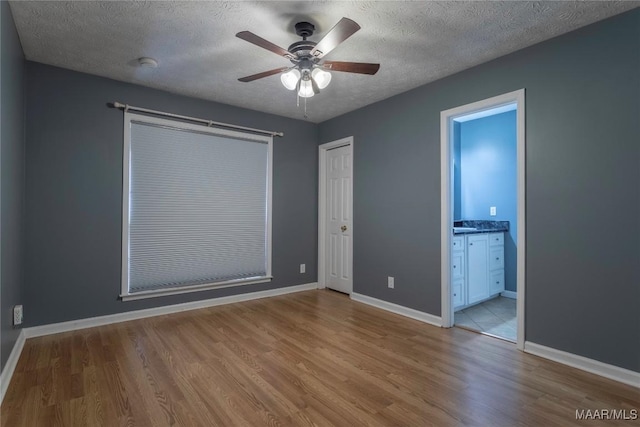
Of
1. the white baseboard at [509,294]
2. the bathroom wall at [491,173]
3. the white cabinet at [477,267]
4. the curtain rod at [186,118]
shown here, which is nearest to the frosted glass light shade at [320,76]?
the curtain rod at [186,118]

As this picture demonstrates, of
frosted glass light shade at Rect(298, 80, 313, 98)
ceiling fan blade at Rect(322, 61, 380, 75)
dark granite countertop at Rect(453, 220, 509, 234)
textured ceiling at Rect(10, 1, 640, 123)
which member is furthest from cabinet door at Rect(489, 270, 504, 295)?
frosted glass light shade at Rect(298, 80, 313, 98)

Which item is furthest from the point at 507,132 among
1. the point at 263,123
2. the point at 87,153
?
the point at 87,153

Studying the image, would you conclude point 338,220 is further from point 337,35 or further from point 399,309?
point 337,35

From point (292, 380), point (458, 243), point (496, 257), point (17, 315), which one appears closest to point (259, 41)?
point (292, 380)

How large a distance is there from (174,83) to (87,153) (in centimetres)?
112

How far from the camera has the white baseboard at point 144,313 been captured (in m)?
2.92

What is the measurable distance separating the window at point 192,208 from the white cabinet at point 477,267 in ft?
7.90

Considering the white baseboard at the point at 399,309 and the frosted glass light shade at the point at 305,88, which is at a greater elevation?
the frosted glass light shade at the point at 305,88

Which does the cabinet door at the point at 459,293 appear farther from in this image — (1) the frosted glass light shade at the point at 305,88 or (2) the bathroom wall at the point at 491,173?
(1) the frosted glass light shade at the point at 305,88

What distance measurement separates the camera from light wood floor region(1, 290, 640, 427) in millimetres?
1767

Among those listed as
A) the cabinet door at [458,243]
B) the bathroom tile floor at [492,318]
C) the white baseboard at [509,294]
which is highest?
the cabinet door at [458,243]

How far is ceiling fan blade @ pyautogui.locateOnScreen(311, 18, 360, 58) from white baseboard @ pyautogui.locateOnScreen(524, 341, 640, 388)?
2709mm

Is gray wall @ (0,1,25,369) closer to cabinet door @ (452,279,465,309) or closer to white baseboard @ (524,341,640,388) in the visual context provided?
white baseboard @ (524,341,640,388)

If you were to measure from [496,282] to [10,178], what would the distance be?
16.9ft
